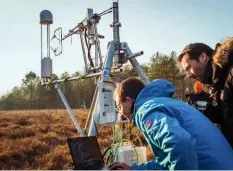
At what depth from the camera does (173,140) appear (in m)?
1.54

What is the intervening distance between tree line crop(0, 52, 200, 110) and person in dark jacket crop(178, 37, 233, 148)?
2.77 feet

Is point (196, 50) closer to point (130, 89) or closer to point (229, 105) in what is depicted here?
point (229, 105)

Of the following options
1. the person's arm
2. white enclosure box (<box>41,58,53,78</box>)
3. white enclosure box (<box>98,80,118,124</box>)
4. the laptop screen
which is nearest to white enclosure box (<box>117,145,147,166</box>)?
white enclosure box (<box>98,80,118,124</box>)

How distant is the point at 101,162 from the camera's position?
102 inches

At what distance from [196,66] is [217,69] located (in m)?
0.25

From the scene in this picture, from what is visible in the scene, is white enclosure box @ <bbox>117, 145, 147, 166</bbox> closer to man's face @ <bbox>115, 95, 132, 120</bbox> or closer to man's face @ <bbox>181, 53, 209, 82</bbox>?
man's face @ <bbox>181, 53, 209, 82</bbox>

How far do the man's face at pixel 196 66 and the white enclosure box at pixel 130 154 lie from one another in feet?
3.28

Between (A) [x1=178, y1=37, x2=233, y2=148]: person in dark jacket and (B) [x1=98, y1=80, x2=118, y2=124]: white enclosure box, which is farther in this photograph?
(B) [x1=98, y1=80, x2=118, y2=124]: white enclosure box

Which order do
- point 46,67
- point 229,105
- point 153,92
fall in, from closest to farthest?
point 153,92 < point 229,105 < point 46,67

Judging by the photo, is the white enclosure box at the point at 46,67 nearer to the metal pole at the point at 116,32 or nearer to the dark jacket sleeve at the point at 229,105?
the metal pole at the point at 116,32

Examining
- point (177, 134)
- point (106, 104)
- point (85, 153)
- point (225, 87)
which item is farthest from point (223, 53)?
point (106, 104)

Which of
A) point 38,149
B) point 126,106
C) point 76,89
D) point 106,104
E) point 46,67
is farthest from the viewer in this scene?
point 76,89

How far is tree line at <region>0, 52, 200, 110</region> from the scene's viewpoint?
16328 millimetres

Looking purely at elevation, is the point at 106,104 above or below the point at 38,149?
above
